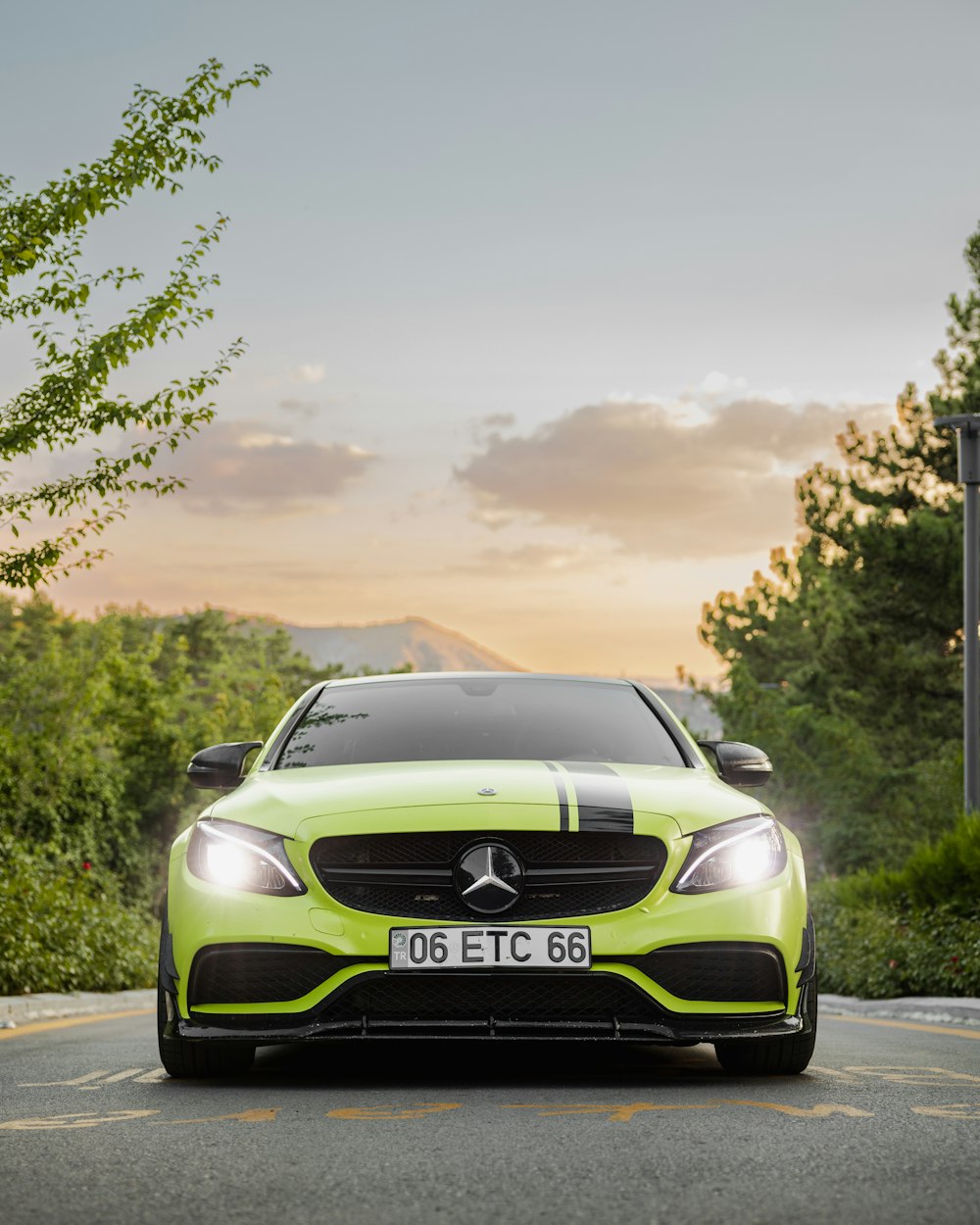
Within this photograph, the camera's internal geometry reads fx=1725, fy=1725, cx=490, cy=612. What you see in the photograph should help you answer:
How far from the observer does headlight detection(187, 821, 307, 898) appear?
5.85m

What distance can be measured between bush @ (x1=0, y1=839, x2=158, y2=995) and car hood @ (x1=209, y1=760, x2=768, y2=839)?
10851mm

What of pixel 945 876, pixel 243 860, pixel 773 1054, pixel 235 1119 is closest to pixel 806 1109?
pixel 773 1054

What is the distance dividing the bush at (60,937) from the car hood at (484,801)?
35.6ft

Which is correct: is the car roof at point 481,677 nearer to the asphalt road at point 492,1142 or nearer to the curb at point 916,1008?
the asphalt road at point 492,1142

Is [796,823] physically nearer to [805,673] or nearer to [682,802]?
[805,673]

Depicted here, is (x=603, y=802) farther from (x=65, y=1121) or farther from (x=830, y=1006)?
(x=830, y=1006)

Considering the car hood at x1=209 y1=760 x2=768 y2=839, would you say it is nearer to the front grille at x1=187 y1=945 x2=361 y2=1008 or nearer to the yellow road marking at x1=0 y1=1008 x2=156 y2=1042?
the front grille at x1=187 y1=945 x2=361 y2=1008

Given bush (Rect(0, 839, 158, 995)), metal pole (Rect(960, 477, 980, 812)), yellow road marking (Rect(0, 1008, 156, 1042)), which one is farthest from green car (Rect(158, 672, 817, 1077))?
metal pole (Rect(960, 477, 980, 812))

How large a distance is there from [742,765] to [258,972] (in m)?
2.10

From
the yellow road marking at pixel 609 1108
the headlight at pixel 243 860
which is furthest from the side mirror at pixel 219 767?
the yellow road marking at pixel 609 1108

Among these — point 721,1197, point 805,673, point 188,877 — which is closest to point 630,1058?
point 188,877

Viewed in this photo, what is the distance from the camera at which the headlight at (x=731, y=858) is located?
588 centimetres

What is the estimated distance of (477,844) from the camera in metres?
5.86

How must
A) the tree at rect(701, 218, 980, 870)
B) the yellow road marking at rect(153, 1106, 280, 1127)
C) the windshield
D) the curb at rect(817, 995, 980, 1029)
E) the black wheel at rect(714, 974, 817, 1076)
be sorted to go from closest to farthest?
the yellow road marking at rect(153, 1106, 280, 1127) → the black wheel at rect(714, 974, 817, 1076) → the windshield → the curb at rect(817, 995, 980, 1029) → the tree at rect(701, 218, 980, 870)
